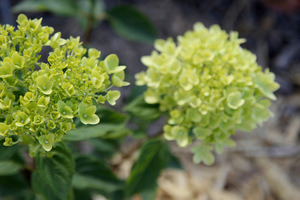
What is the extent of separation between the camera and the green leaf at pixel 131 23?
1.96 m

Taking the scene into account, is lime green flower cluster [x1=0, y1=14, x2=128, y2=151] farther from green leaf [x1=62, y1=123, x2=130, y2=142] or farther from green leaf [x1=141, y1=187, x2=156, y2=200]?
green leaf [x1=141, y1=187, x2=156, y2=200]

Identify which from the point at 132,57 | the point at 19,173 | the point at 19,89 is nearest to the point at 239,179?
the point at 132,57

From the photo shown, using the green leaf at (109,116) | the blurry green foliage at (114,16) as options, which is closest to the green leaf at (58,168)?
the green leaf at (109,116)

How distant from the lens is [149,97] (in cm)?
125

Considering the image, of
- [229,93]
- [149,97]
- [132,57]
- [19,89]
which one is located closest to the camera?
[19,89]

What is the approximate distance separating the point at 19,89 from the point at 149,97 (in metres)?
0.44

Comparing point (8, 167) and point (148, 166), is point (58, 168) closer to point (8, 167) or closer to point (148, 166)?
point (8, 167)

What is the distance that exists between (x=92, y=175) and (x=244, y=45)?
1.72 meters

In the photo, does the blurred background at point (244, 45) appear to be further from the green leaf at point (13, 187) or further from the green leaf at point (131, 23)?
the green leaf at point (13, 187)

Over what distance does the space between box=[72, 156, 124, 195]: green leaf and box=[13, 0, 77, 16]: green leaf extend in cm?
86

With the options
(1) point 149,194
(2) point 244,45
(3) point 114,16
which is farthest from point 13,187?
(2) point 244,45

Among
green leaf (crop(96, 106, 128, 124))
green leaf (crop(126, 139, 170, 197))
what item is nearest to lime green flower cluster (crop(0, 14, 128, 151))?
green leaf (crop(96, 106, 128, 124))

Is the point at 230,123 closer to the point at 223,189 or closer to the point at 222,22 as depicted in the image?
the point at 223,189

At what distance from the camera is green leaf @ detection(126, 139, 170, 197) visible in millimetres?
1342
